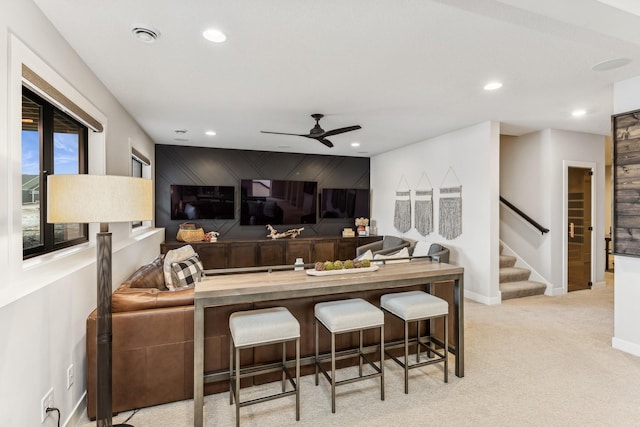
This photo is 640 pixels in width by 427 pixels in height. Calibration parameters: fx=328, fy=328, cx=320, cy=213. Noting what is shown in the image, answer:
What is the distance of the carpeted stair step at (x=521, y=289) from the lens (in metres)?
4.80

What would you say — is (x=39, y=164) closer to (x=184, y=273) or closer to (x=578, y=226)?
(x=184, y=273)

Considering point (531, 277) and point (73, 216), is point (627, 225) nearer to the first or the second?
point (531, 277)

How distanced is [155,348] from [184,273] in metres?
1.00

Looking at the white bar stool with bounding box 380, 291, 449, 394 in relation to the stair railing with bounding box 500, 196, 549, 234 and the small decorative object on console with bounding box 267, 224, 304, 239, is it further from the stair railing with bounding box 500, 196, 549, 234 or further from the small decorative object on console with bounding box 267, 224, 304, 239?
the small decorative object on console with bounding box 267, 224, 304, 239

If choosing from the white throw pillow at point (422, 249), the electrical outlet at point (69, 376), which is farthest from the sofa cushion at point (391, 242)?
the electrical outlet at point (69, 376)

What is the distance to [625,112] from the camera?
3078 millimetres

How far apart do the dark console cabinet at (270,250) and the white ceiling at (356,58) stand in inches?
90.5

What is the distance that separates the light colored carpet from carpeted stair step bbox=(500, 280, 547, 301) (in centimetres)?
139

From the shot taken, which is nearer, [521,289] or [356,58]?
[356,58]

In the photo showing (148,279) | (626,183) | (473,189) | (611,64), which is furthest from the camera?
(473,189)

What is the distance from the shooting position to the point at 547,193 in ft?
16.7

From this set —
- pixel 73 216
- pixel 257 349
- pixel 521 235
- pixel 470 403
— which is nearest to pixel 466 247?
pixel 521 235

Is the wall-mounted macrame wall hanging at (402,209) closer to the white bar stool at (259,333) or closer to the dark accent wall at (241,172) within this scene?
the dark accent wall at (241,172)

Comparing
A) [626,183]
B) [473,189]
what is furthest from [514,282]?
[626,183]
